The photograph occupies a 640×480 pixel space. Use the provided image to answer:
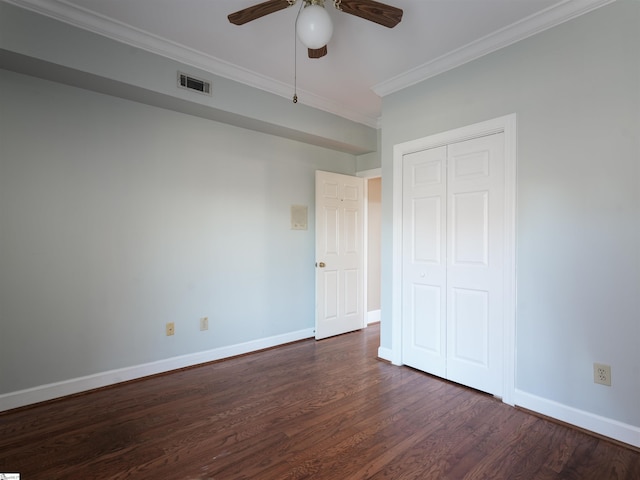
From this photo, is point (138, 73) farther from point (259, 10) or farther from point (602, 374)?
point (602, 374)

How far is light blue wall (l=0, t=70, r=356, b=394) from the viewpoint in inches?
94.5

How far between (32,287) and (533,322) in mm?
3701

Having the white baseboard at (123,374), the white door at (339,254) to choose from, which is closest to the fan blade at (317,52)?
the white door at (339,254)

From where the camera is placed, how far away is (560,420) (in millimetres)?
2189

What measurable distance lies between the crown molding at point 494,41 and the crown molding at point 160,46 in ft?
2.93

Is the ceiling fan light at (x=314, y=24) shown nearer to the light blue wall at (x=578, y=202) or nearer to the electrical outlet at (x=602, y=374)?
the light blue wall at (x=578, y=202)

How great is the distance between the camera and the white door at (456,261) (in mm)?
2547

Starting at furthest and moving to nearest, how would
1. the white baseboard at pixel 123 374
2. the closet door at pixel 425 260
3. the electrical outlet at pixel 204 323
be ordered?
the electrical outlet at pixel 204 323, the closet door at pixel 425 260, the white baseboard at pixel 123 374

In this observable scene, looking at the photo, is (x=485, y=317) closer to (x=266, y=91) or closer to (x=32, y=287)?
(x=266, y=91)

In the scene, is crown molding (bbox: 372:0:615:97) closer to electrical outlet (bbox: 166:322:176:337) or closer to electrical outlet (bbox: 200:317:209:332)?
electrical outlet (bbox: 200:317:209:332)

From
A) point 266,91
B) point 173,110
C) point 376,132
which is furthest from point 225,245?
point 376,132

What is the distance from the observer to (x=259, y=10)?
6.03 feet

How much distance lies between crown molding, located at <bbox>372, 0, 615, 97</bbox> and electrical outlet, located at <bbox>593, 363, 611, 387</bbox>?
2276 mm

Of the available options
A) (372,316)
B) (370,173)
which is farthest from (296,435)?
(370,173)
